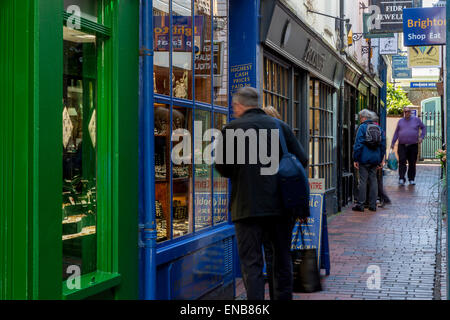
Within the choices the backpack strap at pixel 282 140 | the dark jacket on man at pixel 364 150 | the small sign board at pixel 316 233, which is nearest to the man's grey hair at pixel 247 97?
the backpack strap at pixel 282 140

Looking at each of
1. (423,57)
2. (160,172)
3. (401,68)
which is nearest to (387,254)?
(160,172)

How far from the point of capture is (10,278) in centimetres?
331

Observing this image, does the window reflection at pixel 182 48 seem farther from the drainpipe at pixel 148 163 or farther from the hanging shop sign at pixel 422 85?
the hanging shop sign at pixel 422 85

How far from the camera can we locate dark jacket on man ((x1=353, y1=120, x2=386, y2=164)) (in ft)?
37.1

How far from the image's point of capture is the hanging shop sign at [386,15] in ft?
45.0

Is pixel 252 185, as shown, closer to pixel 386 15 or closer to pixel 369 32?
pixel 369 32

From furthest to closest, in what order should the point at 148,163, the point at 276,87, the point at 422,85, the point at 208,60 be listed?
the point at 422,85
the point at 276,87
the point at 208,60
the point at 148,163

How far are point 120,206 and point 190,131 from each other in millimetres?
1324

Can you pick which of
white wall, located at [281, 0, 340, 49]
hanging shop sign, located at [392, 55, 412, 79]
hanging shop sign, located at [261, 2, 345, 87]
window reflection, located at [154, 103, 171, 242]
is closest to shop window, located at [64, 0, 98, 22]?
window reflection, located at [154, 103, 171, 242]

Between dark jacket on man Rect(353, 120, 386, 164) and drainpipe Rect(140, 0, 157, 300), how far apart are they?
7618 mm

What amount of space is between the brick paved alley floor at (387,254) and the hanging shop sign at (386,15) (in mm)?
3929

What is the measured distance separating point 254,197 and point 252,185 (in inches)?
3.4

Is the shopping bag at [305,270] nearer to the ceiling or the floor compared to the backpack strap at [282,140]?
nearer to the floor

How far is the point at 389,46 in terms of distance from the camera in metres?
18.3
